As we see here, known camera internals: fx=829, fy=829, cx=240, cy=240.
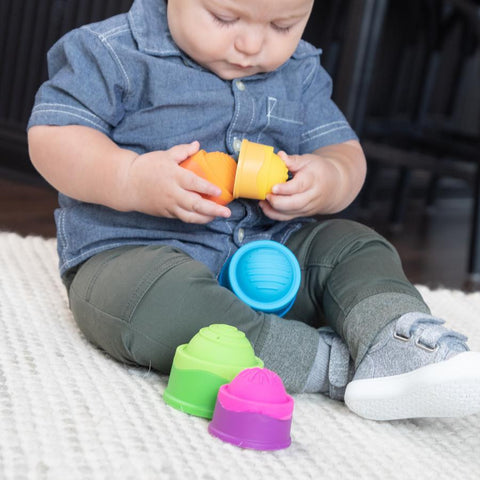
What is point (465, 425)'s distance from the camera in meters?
0.73

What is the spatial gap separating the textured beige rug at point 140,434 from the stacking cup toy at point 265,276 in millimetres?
108

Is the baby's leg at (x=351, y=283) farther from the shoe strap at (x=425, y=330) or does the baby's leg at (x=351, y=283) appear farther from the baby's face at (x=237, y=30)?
the baby's face at (x=237, y=30)

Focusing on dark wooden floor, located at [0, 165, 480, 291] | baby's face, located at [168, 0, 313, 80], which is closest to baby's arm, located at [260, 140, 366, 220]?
baby's face, located at [168, 0, 313, 80]

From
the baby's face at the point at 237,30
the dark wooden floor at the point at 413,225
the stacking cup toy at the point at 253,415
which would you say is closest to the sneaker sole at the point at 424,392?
the stacking cup toy at the point at 253,415

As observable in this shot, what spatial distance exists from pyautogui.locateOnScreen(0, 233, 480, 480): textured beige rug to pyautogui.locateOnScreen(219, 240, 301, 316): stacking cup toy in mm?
108

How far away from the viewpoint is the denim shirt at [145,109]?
847mm

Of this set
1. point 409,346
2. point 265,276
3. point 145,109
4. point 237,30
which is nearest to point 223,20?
point 237,30

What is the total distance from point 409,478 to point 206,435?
0.50ft

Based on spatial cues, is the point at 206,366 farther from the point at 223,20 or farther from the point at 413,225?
the point at 413,225

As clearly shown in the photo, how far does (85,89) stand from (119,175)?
11 cm

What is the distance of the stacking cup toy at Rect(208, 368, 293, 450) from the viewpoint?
0.61 meters

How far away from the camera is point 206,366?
0.66 meters

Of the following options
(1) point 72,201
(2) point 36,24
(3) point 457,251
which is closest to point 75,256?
(1) point 72,201

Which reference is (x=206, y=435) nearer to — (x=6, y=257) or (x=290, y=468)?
(x=290, y=468)
